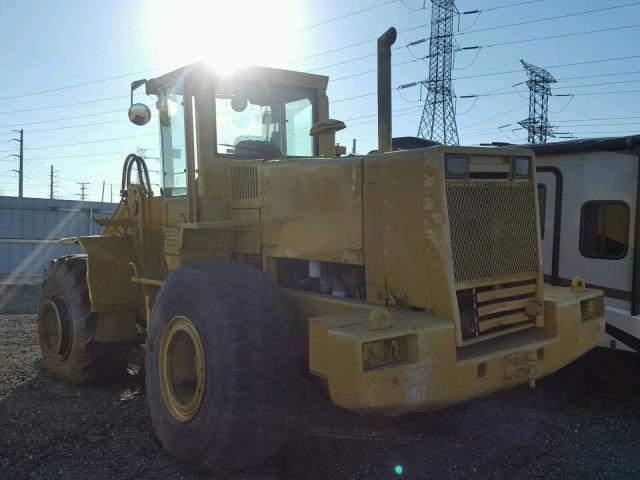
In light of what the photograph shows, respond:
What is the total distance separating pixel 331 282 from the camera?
3887 mm

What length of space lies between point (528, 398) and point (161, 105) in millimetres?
4358

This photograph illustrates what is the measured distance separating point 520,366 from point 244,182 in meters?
2.37

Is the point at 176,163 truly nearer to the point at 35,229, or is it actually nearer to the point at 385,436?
the point at 385,436

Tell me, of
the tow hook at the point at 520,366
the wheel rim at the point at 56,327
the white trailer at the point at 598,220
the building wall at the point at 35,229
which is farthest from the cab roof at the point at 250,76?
the building wall at the point at 35,229

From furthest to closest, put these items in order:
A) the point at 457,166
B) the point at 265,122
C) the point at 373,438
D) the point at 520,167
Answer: the point at 265,122 → the point at 373,438 → the point at 520,167 → the point at 457,166

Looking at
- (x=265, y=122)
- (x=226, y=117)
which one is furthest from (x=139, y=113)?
(x=265, y=122)

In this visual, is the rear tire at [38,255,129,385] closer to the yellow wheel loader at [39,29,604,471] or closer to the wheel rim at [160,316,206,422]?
the yellow wheel loader at [39,29,604,471]

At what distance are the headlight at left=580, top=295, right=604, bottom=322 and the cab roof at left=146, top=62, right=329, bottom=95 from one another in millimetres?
2829

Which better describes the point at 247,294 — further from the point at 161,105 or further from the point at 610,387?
the point at 610,387

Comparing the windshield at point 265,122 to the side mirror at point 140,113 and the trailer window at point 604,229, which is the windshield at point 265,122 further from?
the trailer window at point 604,229

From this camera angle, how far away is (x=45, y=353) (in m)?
6.10

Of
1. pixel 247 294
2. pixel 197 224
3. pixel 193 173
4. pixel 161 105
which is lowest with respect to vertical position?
pixel 247 294

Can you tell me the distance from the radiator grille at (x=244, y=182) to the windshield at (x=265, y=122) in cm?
21

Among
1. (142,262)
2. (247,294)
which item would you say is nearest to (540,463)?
(247,294)
